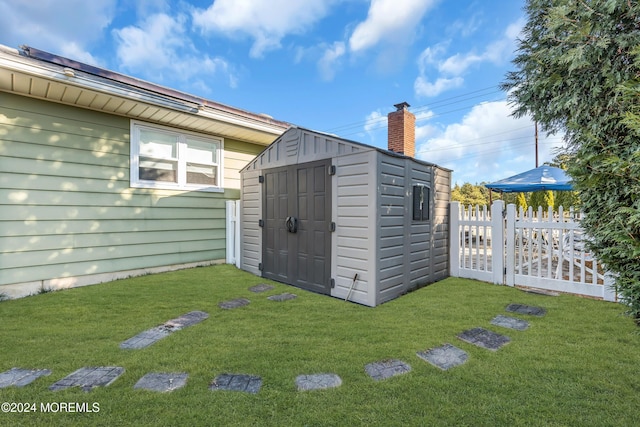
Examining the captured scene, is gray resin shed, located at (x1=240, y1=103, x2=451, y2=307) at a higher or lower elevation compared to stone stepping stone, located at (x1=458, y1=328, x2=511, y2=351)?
higher

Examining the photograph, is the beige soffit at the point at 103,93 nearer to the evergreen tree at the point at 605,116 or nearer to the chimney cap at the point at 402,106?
the chimney cap at the point at 402,106

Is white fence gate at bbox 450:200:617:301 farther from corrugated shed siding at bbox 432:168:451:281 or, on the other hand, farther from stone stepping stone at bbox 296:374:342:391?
stone stepping stone at bbox 296:374:342:391

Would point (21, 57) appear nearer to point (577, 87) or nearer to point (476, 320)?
point (577, 87)

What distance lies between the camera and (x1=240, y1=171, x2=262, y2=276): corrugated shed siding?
5.81m

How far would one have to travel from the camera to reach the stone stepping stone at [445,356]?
2488 mm

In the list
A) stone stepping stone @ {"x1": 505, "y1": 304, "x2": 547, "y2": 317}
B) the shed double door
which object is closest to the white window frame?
the shed double door

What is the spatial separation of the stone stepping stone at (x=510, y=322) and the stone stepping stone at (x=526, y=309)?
12.5 inches

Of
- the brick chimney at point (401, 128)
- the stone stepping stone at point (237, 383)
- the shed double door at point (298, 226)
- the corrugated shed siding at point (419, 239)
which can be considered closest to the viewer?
the stone stepping stone at point (237, 383)

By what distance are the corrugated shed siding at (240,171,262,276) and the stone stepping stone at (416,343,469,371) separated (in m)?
3.81

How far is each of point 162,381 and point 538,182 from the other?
30.0 ft

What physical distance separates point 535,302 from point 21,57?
7701 mm

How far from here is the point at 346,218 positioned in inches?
170

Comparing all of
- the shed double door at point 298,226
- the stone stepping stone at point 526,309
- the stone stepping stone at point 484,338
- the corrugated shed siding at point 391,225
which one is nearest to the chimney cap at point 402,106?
the corrugated shed siding at point 391,225

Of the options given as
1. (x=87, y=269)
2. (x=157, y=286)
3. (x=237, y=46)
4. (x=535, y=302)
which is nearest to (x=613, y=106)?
(x=535, y=302)
